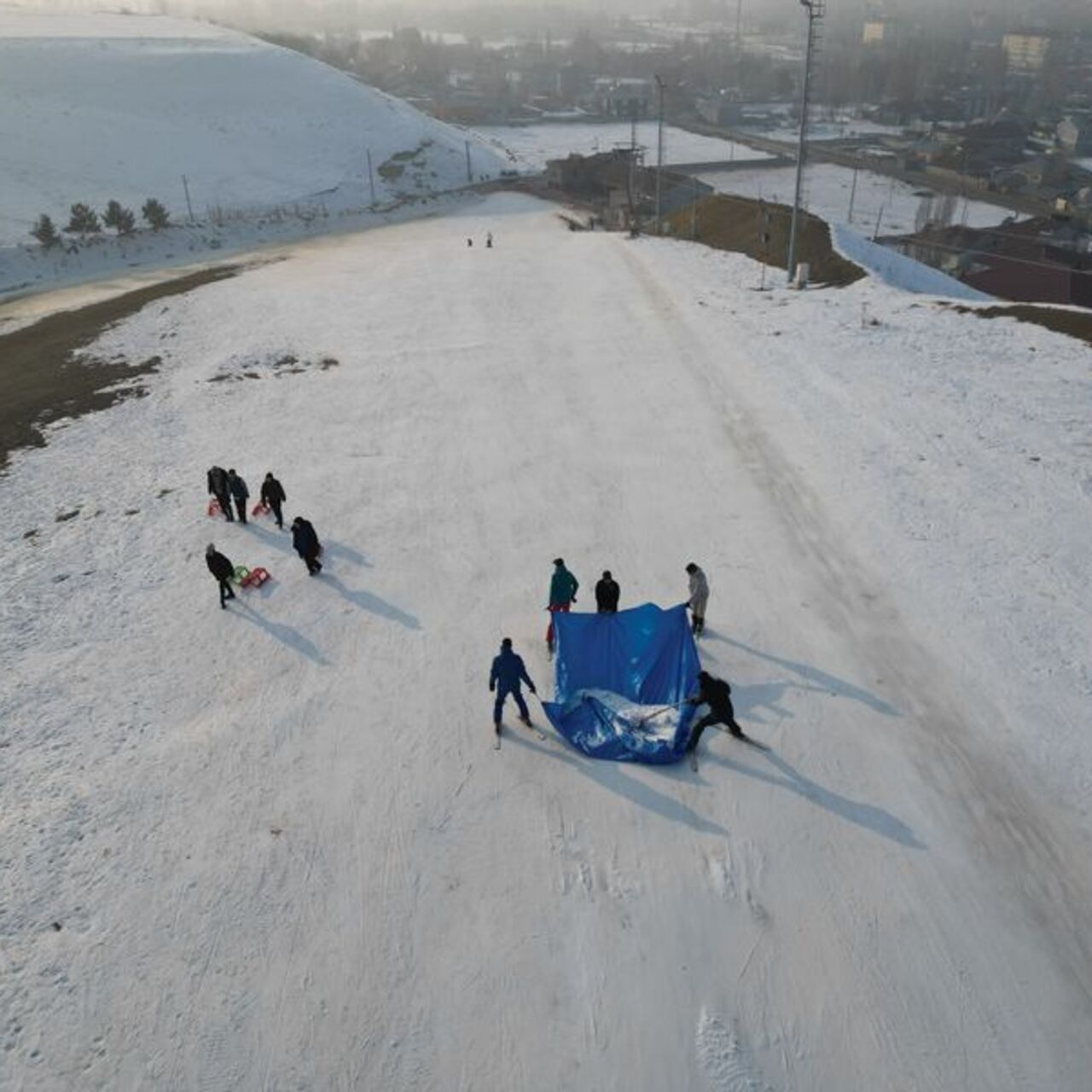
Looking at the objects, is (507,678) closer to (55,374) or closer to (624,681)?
(624,681)

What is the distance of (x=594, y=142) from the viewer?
106 meters

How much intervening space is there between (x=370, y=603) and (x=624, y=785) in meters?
5.79


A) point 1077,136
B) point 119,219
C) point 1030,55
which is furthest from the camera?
point 1030,55

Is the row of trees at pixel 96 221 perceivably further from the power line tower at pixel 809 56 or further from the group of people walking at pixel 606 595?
the group of people walking at pixel 606 595

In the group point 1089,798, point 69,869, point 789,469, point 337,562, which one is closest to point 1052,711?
point 1089,798

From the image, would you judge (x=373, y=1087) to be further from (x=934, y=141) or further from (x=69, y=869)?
(x=934, y=141)

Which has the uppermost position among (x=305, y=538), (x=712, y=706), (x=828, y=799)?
(x=712, y=706)

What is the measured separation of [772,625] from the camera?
1263 centimetres

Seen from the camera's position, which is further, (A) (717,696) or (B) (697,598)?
(B) (697,598)

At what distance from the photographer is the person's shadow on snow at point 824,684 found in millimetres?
11070

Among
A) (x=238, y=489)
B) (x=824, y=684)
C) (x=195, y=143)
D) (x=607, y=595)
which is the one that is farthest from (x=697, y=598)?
(x=195, y=143)

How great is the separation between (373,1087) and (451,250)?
128 ft

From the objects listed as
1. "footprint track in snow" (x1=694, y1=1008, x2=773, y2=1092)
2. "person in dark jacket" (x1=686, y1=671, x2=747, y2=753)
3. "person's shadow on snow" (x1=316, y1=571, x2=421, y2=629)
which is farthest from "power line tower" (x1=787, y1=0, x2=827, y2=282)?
"footprint track in snow" (x1=694, y1=1008, x2=773, y2=1092)

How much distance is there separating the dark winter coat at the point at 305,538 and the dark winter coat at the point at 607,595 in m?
5.52
